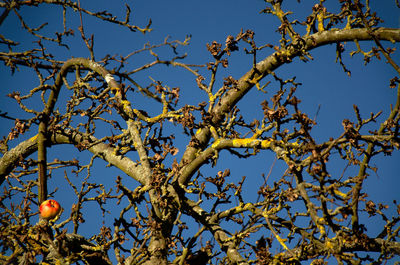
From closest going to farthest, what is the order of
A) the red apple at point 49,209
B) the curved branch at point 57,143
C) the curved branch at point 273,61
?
the red apple at point 49,209, the curved branch at point 273,61, the curved branch at point 57,143

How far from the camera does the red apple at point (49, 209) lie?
11.8 feet

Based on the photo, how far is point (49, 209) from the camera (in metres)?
3.62

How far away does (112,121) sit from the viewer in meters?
4.30

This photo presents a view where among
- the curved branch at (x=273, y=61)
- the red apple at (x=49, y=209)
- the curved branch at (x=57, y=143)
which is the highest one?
the curved branch at (x=273, y=61)

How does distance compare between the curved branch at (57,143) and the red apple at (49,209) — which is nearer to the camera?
the red apple at (49,209)

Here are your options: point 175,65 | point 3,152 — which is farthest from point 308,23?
point 3,152

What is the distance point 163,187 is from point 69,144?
3110 mm

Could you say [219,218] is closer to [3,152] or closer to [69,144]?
[69,144]

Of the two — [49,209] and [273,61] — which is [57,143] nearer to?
[49,209]

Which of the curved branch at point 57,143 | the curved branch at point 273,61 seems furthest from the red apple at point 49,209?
the curved branch at point 273,61

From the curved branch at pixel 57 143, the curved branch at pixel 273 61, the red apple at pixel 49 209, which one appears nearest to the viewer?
the red apple at pixel 49 209

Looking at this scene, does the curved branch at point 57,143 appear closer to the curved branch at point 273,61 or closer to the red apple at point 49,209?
the curved branch at point 273,61

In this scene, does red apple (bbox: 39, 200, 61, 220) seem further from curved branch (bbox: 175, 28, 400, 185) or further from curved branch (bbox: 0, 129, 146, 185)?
curved branch (bbox: 175, 28, 400, 185)

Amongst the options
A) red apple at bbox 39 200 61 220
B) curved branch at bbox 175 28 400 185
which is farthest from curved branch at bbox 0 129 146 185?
red apple at bbox 39 200 61 220
